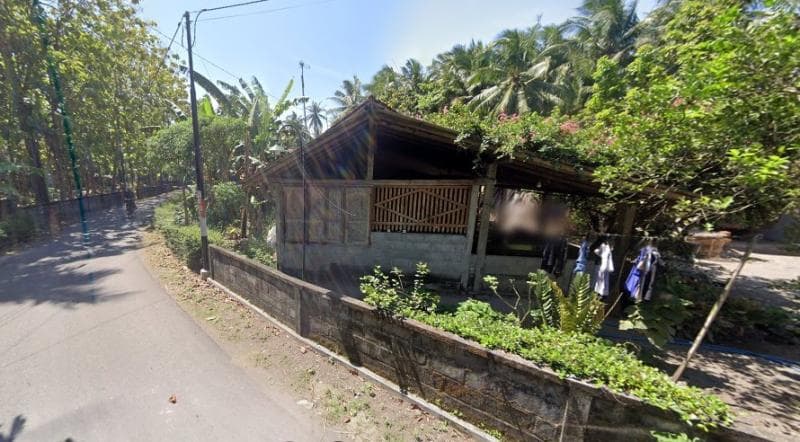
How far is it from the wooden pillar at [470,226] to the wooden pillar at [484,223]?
7.1 inches

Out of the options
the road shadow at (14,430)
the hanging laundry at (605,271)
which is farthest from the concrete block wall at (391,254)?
the road shadow at (14,430)

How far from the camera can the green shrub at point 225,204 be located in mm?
12570

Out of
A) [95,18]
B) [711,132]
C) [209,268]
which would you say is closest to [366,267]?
[209,268]

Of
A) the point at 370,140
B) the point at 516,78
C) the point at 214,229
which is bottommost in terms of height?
the point at 214,229

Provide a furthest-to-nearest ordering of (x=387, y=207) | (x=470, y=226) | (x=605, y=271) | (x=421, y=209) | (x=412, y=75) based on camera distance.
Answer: (x=412, y=75), (x=387, y=207), (x=421, y=209), (x=470, y=226), (x=605, y=271)

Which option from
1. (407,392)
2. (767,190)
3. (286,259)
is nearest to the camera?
(767,190)

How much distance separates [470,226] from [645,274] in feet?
11.1

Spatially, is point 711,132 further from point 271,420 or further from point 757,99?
point 271,420

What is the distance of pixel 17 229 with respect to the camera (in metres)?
11.6

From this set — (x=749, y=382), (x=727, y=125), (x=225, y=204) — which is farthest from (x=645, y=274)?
(x=225, y=204)

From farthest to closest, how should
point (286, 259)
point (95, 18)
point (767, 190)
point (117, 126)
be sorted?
point (117, 126) → point (95, 18) → point (286, 259) → point (767, 190)

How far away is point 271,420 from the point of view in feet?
11.9

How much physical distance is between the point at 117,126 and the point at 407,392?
28.0 m

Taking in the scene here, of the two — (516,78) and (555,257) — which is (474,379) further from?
(516,78)
